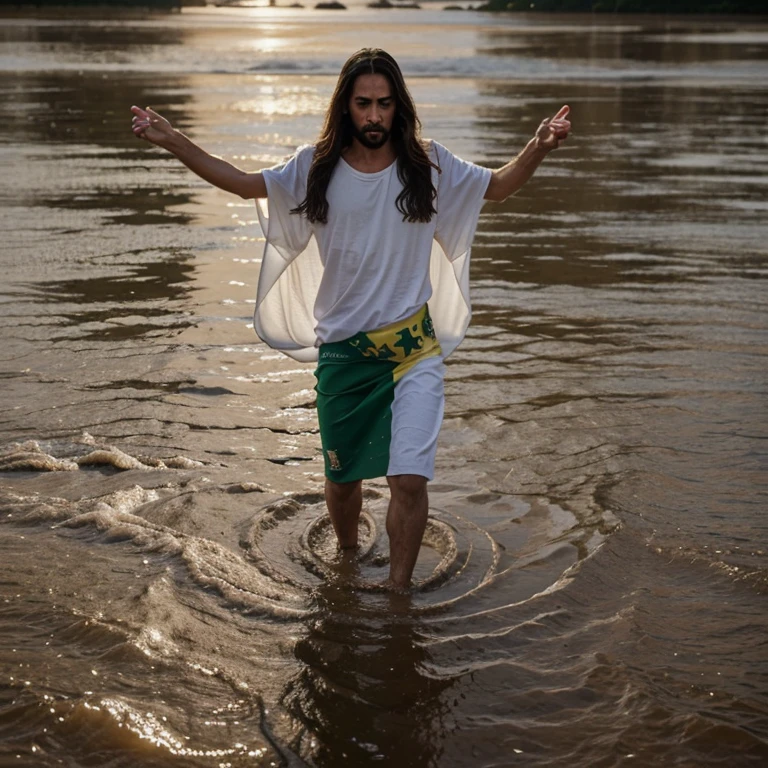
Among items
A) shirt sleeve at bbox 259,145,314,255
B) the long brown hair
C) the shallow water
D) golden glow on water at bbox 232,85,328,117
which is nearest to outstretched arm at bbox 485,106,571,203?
the long brown hair

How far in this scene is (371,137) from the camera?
15.1 feet

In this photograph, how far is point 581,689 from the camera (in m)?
4.02

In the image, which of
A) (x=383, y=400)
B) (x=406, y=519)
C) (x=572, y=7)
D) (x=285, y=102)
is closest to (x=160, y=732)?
(x=406, y=519)

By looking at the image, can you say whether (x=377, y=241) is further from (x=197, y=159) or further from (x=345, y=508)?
(x=345, y=508)

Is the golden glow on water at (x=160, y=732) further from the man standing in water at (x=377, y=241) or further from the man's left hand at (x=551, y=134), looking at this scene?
the man's left hand at (x=551, y=134)

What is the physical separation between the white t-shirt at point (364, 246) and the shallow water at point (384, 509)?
1009 mm

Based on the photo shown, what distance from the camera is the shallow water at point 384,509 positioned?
3.82 metres

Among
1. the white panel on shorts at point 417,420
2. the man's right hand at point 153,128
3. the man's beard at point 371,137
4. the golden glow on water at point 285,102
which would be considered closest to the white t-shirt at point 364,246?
the man's beard at point 371,137

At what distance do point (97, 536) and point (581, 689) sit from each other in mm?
2232

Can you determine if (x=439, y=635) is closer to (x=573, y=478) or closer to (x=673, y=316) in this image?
(x=573, y=478)

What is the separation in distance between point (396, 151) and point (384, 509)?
1.79 m

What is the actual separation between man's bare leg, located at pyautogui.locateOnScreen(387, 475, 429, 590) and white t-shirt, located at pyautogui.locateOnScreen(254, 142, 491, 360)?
2.08 feet

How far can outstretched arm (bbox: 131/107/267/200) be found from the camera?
466cm

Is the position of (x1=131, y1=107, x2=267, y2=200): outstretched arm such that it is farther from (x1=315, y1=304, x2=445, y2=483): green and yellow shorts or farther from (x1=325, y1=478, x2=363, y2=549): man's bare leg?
(x1=325, y1=478, x2=363, y2=549): man's bare leg
